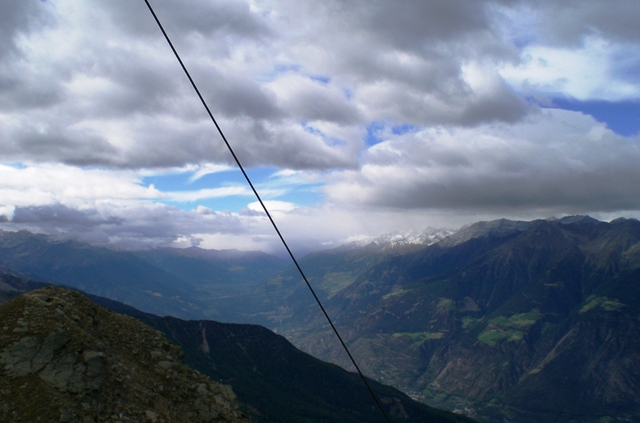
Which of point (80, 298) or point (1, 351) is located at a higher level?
point (80, 298)

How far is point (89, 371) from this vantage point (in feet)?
102

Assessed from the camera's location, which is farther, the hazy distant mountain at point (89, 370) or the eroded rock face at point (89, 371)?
the hazy distant mountain at point (89, 370)

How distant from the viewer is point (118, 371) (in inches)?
1298

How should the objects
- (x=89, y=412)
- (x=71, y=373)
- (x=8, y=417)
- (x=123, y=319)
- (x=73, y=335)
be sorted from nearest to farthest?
(x=8, y=417)
(x=89, y=412)
(x=71, y=373)
(x=73, y=335)
(x=123, y=319)

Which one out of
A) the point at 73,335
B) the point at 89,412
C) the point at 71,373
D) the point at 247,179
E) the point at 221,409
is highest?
the point at 247,179

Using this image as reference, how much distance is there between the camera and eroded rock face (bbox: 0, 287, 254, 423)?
91.3 ft

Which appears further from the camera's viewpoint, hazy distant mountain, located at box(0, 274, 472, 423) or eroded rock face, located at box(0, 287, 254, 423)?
hazy distant mountain, located at box(0, 274, 472, 423)

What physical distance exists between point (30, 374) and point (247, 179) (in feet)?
62.4

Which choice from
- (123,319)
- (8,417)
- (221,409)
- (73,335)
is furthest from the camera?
(123,319)

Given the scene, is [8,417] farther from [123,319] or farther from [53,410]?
[123,319]

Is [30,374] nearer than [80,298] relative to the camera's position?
Yes

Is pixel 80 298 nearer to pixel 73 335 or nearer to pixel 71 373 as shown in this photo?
pixel 73 335

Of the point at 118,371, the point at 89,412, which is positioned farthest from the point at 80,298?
the point at 89,412

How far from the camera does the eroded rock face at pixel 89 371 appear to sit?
27828mm
